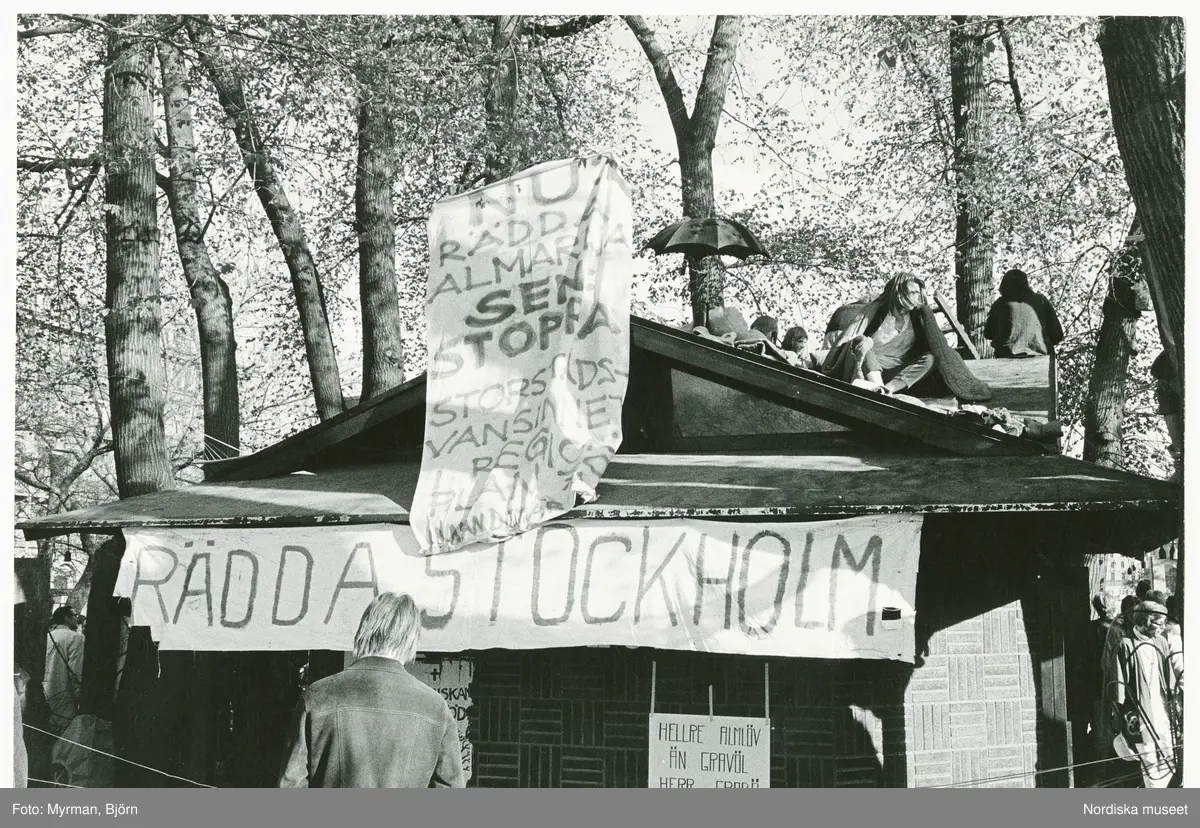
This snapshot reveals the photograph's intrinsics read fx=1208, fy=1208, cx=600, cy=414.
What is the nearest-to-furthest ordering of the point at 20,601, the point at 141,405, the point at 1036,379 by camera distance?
the point at 20,601
the point at 1036,379
the point at 141,405

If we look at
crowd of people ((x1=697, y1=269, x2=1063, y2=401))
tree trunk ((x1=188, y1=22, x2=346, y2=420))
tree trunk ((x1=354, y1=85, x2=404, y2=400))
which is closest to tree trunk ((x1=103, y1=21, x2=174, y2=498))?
tree trunk ((x1=188, y1=22, x2=346, y2=420))

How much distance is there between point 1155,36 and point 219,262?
15289 mm

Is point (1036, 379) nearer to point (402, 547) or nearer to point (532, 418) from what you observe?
point (532, 418)

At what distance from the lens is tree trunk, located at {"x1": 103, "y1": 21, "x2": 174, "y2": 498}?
12898 mm

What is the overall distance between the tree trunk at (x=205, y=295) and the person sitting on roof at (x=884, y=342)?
28.2ft

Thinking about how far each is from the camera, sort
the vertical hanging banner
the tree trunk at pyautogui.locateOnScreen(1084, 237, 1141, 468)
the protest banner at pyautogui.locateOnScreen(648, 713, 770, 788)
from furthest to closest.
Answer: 1. the tree trunk at pyautogui.locateOnScreen(1084, 237, 1141, 468)
2. the protest banner at pyautogui.locateOnScreen(648, 713, 770, 788)
3. the vertical hanging banner

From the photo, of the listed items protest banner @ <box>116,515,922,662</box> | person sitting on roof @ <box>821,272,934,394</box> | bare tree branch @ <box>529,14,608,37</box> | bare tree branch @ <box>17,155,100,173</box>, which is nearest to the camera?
protest banner @ <box>116,515,922,662</box>

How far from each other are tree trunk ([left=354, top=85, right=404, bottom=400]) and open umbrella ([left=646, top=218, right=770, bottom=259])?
380cm

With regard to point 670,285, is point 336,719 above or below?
below

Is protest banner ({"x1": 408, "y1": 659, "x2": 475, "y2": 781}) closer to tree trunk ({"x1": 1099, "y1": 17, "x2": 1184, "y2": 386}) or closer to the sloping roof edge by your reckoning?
the sloping roof edge

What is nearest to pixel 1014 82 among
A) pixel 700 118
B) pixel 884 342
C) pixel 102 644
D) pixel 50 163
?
pixel 700 118

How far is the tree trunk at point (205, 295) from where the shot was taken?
16.1 m

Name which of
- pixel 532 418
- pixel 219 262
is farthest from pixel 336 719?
pixel 219 262

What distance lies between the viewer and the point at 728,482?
8.34 m
